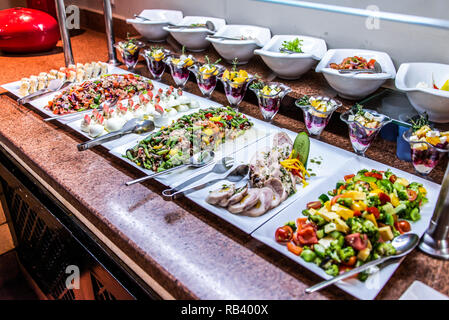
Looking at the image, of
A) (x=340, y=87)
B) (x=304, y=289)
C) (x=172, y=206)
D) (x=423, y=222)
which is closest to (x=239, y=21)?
(x=340, y=87)

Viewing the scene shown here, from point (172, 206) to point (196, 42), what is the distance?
1295 mm

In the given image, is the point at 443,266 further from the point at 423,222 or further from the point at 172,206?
the point at 172,206

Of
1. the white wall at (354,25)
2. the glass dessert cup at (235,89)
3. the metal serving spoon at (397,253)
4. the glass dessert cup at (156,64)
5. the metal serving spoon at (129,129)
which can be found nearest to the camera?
the metal serving spoon at (397,253)

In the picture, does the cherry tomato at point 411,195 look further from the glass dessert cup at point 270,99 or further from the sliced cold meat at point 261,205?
the glass dessert cup at point 270,99

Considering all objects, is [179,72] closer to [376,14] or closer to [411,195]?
[376,14]

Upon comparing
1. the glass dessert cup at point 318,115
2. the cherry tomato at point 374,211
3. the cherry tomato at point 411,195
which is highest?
the glass dessert cup at point 318,115

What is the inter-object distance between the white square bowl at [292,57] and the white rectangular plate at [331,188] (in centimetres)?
49

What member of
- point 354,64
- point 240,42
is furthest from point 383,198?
point 240,42

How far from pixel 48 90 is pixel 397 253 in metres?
1.67

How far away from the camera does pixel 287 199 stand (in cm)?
118

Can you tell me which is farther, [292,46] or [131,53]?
[131,53]

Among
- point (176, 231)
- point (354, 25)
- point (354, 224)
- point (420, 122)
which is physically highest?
point (354, 25)

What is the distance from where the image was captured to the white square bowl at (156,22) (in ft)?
7.70

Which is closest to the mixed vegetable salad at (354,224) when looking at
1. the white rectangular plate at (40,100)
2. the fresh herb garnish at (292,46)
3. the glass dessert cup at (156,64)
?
the fresh herb garnish at (292,46)
